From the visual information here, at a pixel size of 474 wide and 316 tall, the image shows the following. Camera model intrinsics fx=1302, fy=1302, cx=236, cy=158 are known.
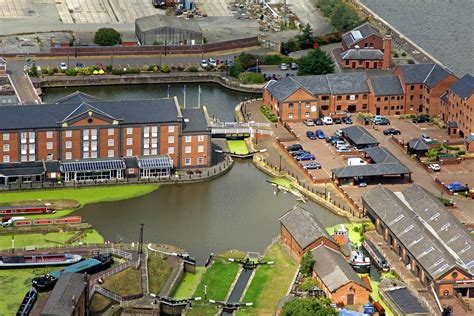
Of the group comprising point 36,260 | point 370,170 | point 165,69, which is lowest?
point 36,260

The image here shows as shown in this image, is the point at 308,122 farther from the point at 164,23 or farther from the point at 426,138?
the point at 164,23

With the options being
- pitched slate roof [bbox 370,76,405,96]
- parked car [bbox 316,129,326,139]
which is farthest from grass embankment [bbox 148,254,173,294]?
pitched slate roof [bbox 370,76,405,96]

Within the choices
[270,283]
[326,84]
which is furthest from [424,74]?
[270,283]

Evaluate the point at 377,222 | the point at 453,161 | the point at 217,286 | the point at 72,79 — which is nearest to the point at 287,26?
the point at 72,79

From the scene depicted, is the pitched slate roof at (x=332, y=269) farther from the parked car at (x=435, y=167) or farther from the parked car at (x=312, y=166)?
the parked car at (x=435, y=167)

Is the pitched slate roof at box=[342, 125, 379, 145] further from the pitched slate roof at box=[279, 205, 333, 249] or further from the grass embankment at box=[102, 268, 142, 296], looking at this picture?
the grass embankment at box=[102, 268, 142, 296]
